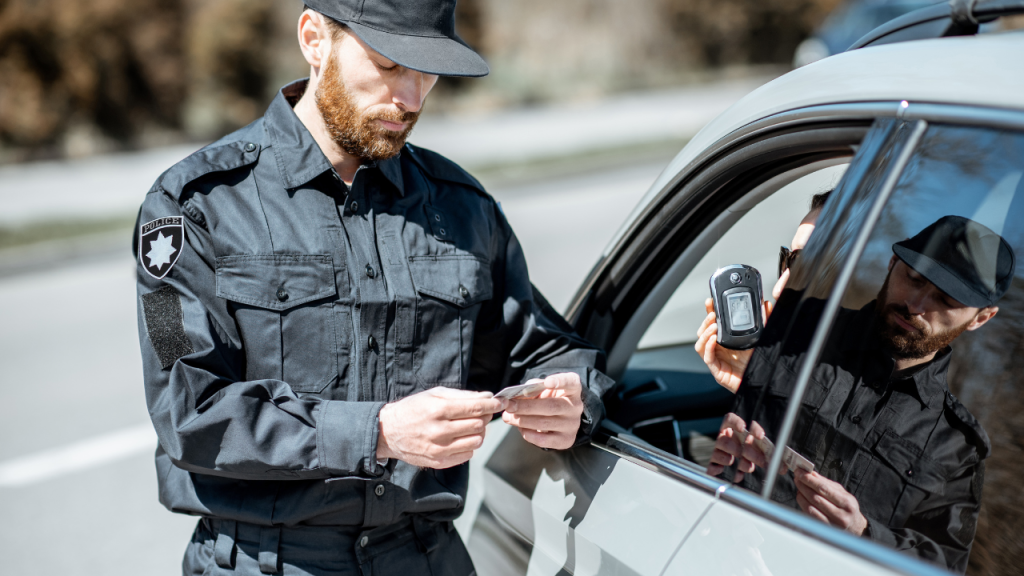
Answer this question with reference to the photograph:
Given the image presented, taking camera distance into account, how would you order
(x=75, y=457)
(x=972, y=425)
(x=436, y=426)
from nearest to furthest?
(x=972, y=425)
(x=436, y=426)
(x=75, y=457)

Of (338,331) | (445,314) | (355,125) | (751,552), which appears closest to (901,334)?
(751,552)

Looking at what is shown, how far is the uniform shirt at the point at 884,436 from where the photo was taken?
1052 mm

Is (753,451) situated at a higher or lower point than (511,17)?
higher

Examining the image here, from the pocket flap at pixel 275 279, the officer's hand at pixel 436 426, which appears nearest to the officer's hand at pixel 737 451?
the officer's hand at pixel 436 426

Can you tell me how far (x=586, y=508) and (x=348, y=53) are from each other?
98 cm

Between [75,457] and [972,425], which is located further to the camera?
[75,457]

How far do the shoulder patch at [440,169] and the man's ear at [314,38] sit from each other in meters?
0.26

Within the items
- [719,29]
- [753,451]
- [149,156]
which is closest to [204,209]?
[753,451]

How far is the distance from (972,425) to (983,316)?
14 cm

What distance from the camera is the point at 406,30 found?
165 centimetres

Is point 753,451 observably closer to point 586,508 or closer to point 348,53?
point 586,508

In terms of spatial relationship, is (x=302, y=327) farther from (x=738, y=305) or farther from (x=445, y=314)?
(x=738, y=305)

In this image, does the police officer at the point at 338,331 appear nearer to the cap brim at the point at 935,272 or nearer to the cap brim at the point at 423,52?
the cap brim at the point at 423,52

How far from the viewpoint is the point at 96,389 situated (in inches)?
204
